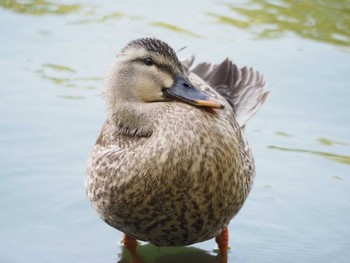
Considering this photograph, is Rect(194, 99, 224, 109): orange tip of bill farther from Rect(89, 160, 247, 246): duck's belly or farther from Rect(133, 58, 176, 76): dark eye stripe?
Rect(89, 160, 247, 246): duck's belly

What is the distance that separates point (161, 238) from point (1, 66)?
10.2 ft

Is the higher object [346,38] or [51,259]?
[346,38]

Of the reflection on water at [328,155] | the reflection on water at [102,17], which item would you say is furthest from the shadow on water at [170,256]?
the reflection on water at [102,17]

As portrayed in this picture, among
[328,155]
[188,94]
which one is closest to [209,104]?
[188,94]

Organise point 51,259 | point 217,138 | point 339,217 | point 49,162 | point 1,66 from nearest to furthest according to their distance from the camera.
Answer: point 217,138
point 51,259
point 339,217
point 49,162
point 1,66

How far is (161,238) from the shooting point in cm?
480

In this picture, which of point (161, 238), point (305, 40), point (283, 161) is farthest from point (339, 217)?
point (305, 40)

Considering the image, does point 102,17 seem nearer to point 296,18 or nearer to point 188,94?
point 296,18

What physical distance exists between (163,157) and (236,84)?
173 centimetres

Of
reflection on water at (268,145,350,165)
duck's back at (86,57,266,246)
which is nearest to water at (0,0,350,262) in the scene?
reflection on water at (268,145,350,165)

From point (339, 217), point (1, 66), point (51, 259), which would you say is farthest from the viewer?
point (1, 66)

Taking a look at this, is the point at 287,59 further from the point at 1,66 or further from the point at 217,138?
the point at 217,138

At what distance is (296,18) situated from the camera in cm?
845

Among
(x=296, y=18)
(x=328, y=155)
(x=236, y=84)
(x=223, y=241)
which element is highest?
(x=236, y=84)
